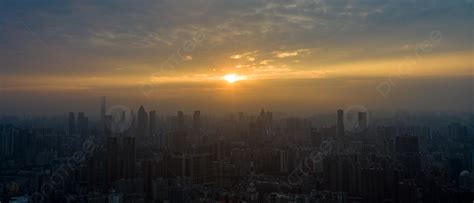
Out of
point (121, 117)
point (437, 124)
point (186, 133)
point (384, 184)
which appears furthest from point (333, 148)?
point (121, 117)

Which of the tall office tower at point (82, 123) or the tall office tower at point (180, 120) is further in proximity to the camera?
the tall office tower at point (180, 120)

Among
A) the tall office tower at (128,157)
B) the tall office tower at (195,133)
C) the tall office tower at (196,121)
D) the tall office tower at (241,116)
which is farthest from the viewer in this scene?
the tall office tower at (195,133)

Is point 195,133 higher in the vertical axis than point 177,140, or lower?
higher

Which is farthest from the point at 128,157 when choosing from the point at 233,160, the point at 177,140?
the point at 233,160

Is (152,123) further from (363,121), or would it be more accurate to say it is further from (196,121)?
(363,121)

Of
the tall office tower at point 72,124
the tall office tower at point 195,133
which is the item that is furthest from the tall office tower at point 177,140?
the tall office tower at point 72,124

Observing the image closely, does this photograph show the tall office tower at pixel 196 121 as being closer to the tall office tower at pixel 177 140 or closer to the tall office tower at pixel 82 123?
the tall office tower at pixel 177 140

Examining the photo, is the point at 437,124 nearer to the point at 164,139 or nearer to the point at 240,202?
the point at 240,202
